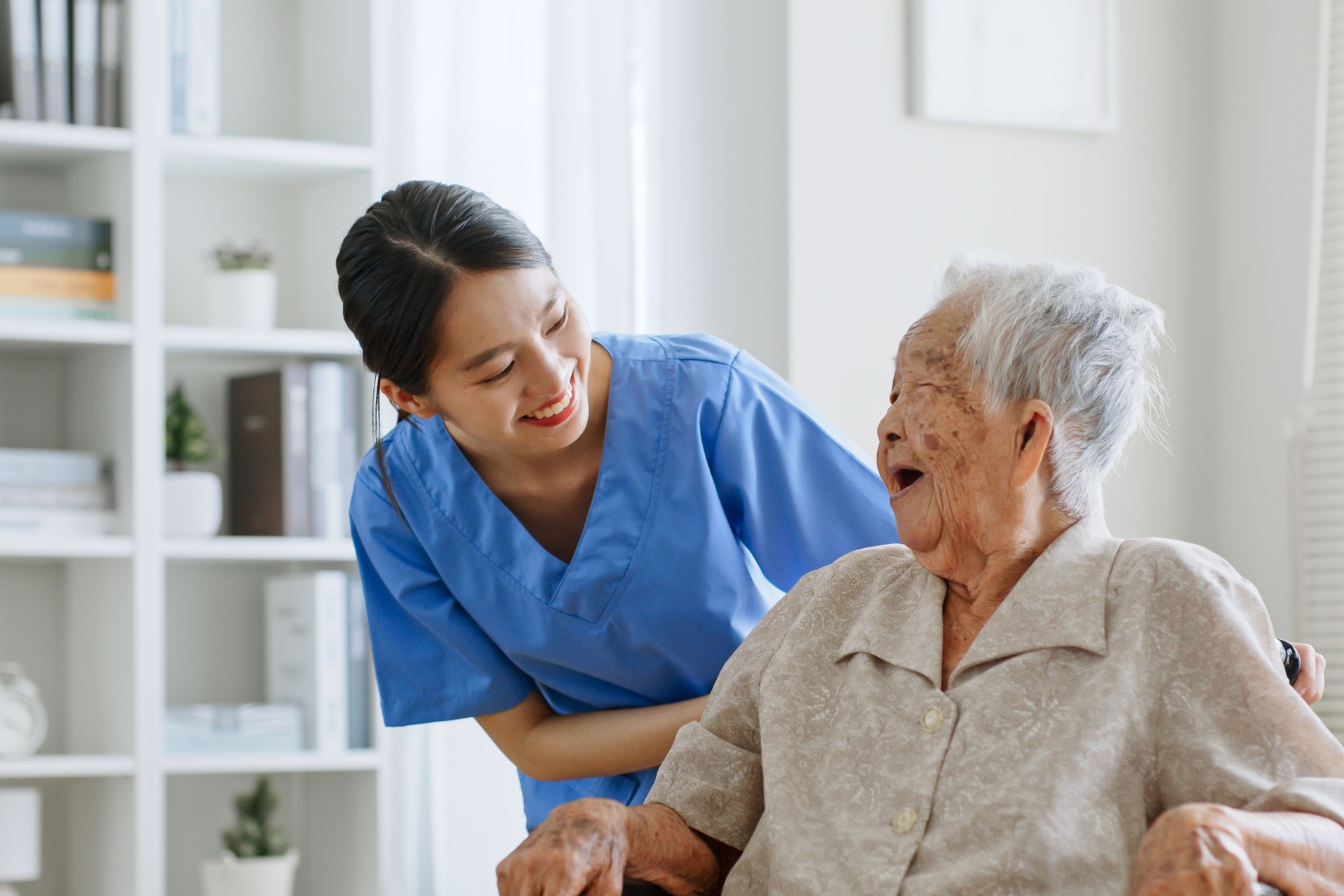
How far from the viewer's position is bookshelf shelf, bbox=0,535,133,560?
2.54 m

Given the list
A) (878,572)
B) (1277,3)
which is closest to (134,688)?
(878,572)

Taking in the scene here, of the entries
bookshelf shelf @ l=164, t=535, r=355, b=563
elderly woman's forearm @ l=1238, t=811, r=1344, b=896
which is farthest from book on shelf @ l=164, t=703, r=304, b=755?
elderly woman's forearm @ l=1238, t=811, r=1344, b=896

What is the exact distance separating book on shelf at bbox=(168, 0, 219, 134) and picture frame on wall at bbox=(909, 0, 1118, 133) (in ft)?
4.48

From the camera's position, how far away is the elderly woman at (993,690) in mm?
1141

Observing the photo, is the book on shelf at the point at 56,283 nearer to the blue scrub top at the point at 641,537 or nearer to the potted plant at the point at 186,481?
the potted plant at the point at 186,481

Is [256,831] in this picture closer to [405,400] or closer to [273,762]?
[273,762]

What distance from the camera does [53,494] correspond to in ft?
8.72

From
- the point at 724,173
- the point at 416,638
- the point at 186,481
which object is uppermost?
the point at 724,173

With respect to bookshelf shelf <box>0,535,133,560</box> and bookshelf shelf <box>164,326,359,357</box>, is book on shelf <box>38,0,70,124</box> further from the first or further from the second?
bookshelf shelf <box>0,535,133,560</box>

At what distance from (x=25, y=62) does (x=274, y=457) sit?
33.9 inches

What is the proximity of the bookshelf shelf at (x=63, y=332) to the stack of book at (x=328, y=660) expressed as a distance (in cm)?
59

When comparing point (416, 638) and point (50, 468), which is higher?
point (50, 468)

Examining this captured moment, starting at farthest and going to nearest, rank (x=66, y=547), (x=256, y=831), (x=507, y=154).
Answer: (x=507, y=154) → (x=256, y=831) → (x=66, y=547)

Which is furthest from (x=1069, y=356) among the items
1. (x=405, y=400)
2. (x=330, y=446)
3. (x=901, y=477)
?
(x=330, y=446)
